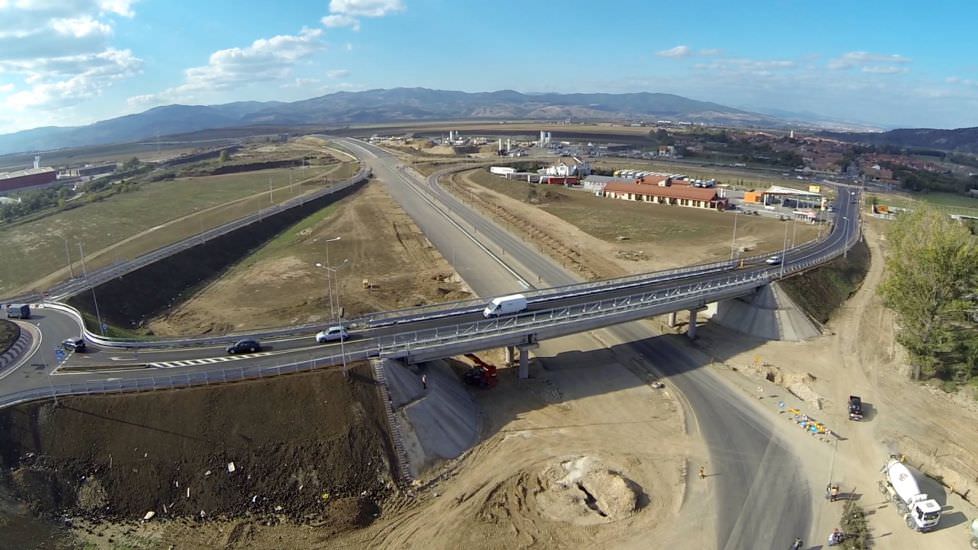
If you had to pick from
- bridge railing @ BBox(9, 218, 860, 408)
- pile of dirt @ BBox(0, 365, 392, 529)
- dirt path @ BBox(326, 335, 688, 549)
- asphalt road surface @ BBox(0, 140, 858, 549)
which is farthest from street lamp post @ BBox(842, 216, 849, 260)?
pile of dirt @ BBox(0, 365, 392, 529)

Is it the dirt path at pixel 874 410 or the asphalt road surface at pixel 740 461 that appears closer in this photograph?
the asphalt road surface at pixel 740 461

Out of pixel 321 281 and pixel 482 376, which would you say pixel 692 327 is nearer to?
pixel 482 376

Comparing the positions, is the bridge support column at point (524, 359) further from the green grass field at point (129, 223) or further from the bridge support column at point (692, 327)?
the green grass field at point (129, 223)

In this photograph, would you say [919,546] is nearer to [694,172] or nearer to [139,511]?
[139,511]

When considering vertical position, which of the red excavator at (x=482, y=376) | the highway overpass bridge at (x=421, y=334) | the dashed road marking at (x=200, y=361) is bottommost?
the red excavator at (x=482, y=376)

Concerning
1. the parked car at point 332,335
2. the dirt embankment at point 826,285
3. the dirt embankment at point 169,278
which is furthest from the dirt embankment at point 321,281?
the dirt embankment at point 826,285

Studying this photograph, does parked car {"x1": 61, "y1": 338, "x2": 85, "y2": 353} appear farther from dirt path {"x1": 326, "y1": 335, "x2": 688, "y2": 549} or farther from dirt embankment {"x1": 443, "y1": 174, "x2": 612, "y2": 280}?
dirt embankment {"x1": 443, "y1": 174, "x2": 612, "y2": 280}

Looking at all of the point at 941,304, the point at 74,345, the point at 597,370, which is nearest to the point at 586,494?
the point at 597,370
